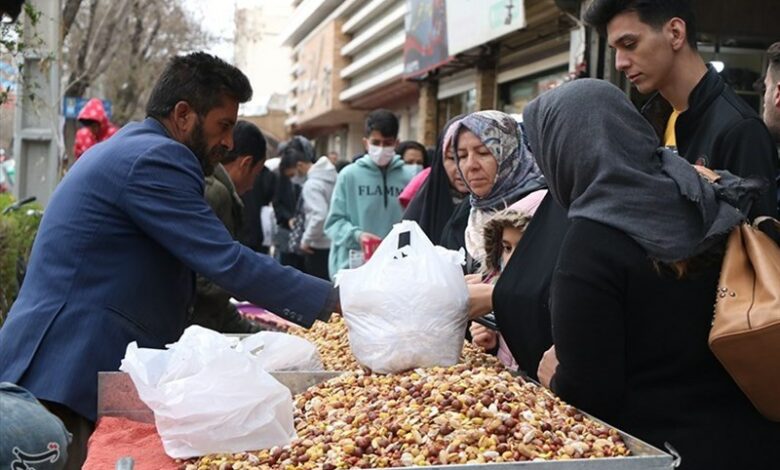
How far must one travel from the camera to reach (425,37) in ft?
65.2

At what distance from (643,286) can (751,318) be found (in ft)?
0.77

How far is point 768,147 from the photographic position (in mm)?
2891

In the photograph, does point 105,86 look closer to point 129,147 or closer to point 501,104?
point 501,104

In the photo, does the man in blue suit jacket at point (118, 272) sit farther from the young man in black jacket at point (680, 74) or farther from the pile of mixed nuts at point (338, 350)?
the young man in black jacket at point (680, 74)

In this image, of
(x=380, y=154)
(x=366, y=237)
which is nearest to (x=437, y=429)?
(x=366, y=237)

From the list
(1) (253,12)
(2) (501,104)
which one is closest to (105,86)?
(2) (501,104)

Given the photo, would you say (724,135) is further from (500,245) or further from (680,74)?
(500,245)

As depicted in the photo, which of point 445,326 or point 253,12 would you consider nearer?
point 445,326

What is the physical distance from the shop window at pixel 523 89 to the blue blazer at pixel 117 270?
36.1 ft

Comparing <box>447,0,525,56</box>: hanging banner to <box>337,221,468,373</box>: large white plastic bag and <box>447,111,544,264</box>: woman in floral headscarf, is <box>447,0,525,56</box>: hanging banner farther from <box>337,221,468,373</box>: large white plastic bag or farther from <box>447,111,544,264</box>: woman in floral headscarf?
<box>337,221,468,373</box>: large white plastic bag

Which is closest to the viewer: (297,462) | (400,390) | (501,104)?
(297,462)

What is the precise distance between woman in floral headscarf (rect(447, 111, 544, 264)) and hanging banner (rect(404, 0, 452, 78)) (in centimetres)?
1396

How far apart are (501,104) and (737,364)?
15.1 metres

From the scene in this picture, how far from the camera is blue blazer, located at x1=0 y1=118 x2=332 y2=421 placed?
2.65 metres
